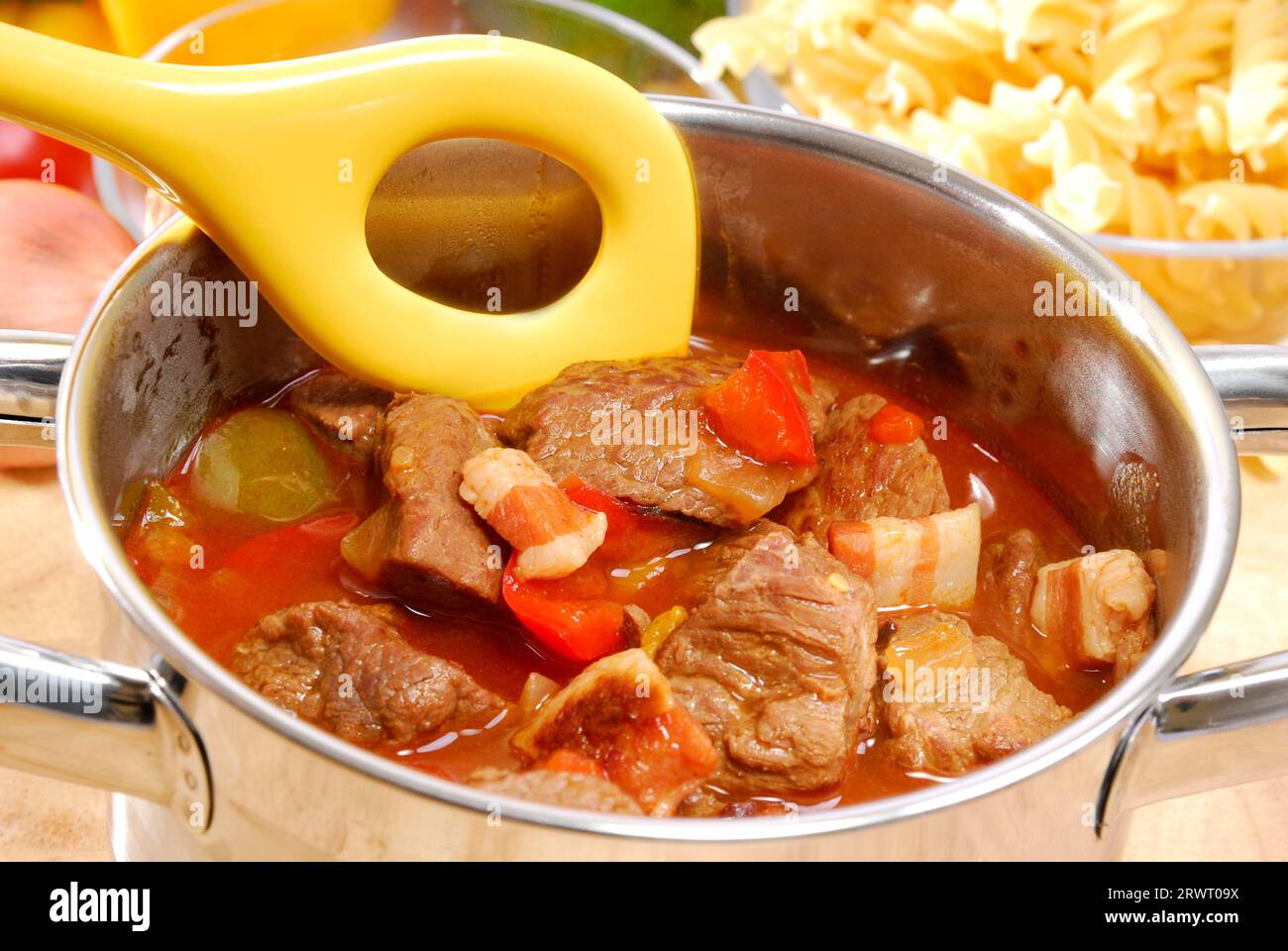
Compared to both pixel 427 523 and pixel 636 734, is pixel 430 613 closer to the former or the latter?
pixel 427 523

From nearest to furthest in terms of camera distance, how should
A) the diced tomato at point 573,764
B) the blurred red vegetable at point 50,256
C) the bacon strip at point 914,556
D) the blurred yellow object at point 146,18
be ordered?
the diced tomato at point 573,764 < the bacon strip at point 914,556 < the blurred red vegetable at point 50,256 < the blurred yellow object at point 146,18

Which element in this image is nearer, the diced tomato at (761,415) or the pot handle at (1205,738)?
the pot handle at (1205,738)

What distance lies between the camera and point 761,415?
→ 1758 millimetres

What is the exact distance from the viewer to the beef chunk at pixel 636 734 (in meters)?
1.40

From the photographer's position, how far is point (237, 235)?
5.50 feet

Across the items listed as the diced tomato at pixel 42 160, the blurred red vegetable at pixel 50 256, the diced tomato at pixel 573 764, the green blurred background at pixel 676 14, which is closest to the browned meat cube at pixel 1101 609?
the diced tomato at pixel 573 764

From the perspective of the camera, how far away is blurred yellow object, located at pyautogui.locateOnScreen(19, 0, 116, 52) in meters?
3.06

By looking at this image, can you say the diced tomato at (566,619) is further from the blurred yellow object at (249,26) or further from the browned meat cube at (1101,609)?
the blurred yellow object at (249,26)

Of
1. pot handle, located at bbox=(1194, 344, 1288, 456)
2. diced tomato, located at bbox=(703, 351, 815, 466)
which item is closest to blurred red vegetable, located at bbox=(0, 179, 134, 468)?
diced tomato, located at bbox=(703, 351, 815, 466)

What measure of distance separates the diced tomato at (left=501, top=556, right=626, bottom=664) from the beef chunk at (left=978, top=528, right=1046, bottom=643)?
0.50 meters

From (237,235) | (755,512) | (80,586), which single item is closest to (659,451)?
(755,512)

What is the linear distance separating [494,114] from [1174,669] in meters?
1.05

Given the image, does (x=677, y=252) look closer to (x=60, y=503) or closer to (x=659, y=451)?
(x=659, y=451)

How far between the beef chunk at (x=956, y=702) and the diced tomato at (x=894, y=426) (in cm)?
32
